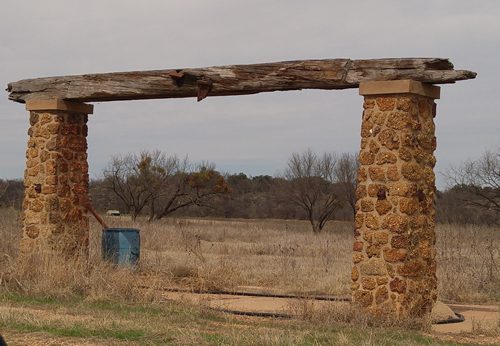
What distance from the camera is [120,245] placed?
15242 mm

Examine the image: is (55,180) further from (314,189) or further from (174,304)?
(314,189)

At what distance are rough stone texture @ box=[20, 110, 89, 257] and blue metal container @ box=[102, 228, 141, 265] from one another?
922 millimetres

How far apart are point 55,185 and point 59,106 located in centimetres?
135

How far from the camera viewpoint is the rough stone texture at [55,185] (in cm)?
1389

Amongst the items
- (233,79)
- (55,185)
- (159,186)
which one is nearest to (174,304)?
(233,79)

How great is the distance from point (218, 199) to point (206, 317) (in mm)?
47389

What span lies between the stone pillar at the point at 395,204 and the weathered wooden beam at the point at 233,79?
9.2 inches

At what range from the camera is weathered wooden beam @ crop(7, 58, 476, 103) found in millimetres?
10648

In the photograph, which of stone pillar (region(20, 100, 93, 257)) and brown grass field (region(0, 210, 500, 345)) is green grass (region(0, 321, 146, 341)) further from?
Result: stone pillar (region(20, 100, 93, 257))

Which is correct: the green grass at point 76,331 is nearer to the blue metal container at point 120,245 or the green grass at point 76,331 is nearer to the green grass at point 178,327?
the green grass at point 178,327

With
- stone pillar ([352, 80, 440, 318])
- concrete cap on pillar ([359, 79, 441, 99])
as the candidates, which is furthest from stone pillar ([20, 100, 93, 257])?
concrete cap on pillar ([359, 79, 441, 99])

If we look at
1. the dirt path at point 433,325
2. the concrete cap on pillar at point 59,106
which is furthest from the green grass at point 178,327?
the concrete cap on pillar at point 59,106

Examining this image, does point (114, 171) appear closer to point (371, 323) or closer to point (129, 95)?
point (129, 95)

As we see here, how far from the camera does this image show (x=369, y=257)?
10.9m
